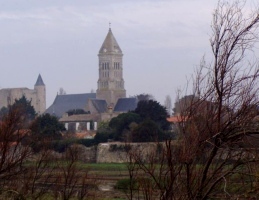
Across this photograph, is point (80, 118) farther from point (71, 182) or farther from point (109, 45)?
point (71, 182)

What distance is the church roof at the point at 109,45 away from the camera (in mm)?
113750

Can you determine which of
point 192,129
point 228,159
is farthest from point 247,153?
point 192,129

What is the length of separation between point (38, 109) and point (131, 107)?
109 ft

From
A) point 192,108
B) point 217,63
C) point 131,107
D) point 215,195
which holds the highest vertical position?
point 131,107

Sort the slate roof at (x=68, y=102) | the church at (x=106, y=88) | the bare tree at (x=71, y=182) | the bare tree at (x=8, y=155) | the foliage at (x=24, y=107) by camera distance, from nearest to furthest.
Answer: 1. the bare tree at (x=8, y=155)
2. the bare tree at (x=71, y=182)
3. the foliage at (x=24, y=107)
4. the church at (x=106, y=88)
5. the slate roof at (x=68, y=102)

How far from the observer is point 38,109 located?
125 metres

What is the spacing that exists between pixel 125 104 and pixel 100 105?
504cm

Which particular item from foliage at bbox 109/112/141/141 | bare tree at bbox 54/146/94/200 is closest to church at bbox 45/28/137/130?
foliage at bbox 109/112/141/141

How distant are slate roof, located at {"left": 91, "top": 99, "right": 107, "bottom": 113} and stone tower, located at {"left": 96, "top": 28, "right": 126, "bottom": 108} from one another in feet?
18.7

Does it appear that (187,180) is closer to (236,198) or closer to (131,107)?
(236,198)

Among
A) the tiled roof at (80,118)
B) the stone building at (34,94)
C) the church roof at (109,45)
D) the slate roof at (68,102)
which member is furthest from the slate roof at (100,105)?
the stone building at (34,94)

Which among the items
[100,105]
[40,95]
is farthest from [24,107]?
[40,95]

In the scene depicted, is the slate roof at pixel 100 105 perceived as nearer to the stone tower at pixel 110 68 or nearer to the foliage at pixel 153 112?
the stone tower at pixel 110 68

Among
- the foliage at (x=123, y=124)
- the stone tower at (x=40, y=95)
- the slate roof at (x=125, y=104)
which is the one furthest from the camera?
the stone tower at (x=40, y=95)
